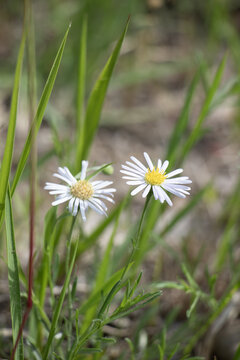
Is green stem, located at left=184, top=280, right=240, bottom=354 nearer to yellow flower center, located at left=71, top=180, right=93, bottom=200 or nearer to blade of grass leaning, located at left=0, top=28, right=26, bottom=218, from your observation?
yellow flower center, located at left=71, top=180, right=93, bottom=200

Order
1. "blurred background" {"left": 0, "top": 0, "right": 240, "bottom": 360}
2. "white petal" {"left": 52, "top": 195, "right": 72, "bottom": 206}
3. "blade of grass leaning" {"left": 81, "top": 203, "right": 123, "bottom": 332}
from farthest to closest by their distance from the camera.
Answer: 1. "blurred background" {"left": 0, "top": 0, "right": 240, "bottom": 360}
2. "blade of grass leaning" {"left": 81, "top": 203, "right": 123, "bottom": 332}
3. "white petal" {"left": 52, "top": 195, "right": 72, "bottom": 206}

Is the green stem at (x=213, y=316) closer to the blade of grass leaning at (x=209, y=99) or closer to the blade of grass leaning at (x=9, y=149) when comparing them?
the blade of grass leaning at (x=209, y=99)

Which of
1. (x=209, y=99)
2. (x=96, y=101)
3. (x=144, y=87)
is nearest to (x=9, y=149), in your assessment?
(x=96, y=101)

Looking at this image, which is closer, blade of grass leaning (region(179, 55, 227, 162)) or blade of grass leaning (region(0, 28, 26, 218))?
blade of grass leaning (region(0, 28, 26, 218))

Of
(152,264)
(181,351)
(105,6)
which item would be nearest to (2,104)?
(105,6)

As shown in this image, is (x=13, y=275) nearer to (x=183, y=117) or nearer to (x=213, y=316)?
(x=213, y=316)

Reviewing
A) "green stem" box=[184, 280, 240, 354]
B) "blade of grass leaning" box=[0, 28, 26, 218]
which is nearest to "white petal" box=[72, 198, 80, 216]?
"blade of grass leaning" box=[0, 28, 26, 218]

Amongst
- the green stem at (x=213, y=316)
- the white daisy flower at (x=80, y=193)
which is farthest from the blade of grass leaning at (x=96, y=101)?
the green stem at (x=213, y=316)
